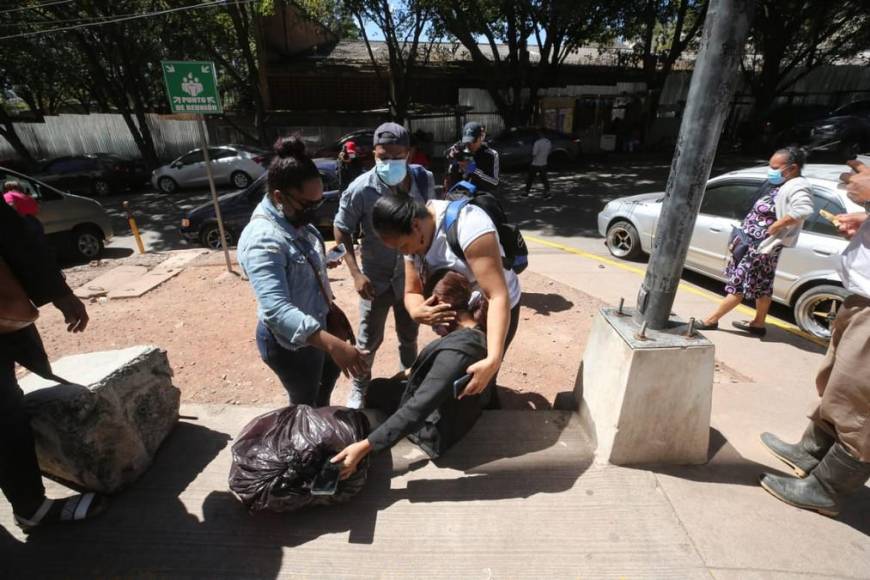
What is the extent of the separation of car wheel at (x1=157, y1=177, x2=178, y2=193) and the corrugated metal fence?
5.89 meters

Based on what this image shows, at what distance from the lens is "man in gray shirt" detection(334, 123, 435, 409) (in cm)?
289

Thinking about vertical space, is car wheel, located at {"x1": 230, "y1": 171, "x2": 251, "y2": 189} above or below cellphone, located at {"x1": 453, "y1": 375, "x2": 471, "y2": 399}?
below

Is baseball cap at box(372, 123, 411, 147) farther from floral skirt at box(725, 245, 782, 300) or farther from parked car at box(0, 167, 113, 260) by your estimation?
parked car at box(0, 167, 113, 260)

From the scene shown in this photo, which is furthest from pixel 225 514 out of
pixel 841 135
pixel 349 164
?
pixel 841 135

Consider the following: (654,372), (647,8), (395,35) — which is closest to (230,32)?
(395,35)

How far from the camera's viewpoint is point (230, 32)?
21.5 m

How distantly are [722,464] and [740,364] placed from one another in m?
1.77

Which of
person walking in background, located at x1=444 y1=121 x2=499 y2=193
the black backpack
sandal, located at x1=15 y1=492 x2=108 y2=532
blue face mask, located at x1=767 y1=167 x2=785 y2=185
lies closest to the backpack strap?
the black backpack

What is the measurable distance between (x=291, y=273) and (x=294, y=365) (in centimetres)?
50

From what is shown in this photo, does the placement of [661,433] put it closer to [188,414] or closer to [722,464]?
[722,464]

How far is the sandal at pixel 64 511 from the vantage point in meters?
2.06

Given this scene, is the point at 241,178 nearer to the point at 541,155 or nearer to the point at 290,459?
the point at 541,155

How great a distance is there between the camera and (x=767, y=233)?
3.84 metres

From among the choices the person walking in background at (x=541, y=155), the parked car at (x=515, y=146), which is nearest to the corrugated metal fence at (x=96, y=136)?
the parked car at (x=515, y=146)
